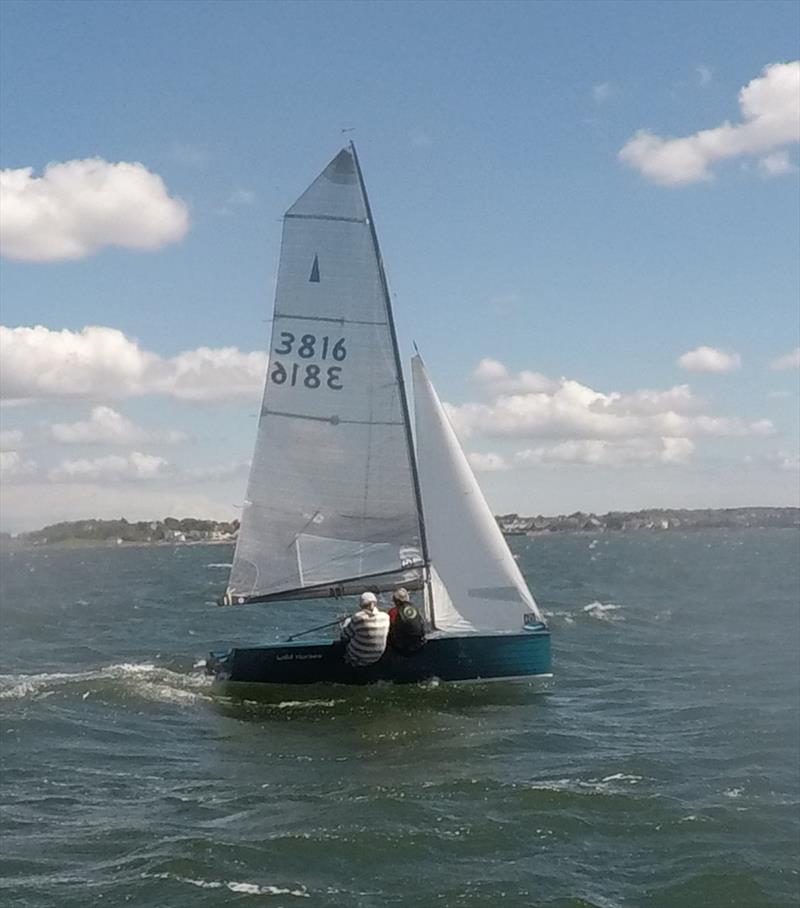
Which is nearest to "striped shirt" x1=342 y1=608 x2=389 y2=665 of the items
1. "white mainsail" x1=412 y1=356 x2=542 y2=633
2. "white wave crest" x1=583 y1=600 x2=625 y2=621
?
"white mainsail" x1=412 y1=356 x2=542 y2=633

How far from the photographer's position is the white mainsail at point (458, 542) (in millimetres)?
21922

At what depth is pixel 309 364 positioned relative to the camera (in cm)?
2288

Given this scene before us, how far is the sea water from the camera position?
459 inches

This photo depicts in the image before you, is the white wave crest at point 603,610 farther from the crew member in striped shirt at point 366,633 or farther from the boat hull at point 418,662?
the crew member in striped shirt at point 366,633

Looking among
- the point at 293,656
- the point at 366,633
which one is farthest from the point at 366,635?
the point at 293,656

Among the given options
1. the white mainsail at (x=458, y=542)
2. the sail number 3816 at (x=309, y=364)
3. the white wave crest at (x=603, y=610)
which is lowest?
the white wave crest at (x=603, y=610)

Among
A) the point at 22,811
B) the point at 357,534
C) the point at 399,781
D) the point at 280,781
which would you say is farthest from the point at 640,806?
the point at 357,534

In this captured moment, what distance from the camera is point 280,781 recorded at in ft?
51.8

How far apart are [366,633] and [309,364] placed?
5739mm

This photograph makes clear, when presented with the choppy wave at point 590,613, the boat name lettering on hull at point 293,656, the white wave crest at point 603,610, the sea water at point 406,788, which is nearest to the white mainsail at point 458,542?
the sea water at point 406,788

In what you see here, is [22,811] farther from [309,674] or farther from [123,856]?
[309,674]

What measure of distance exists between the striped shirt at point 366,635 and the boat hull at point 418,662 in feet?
1.27

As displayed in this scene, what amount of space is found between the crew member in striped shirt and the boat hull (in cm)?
36

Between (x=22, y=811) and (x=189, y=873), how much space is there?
3616 millimetres
